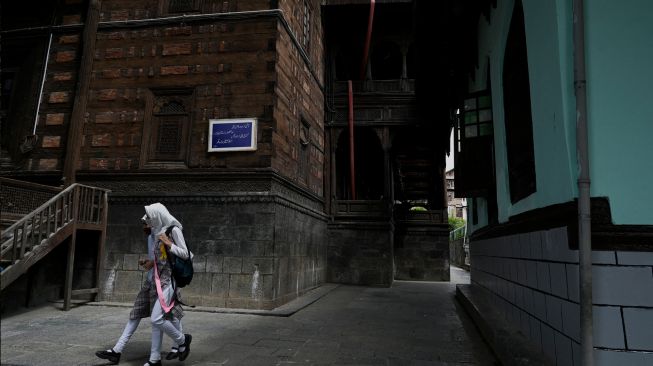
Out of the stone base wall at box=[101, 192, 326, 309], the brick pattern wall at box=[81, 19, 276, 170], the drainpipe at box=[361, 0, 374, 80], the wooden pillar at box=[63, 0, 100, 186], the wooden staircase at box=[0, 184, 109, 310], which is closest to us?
the wooden staircase at box=[0, 184, 109, 310]

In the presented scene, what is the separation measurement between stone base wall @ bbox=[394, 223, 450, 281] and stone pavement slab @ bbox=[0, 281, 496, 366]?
7.74m

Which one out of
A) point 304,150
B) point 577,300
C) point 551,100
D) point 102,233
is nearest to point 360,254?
point 304,150

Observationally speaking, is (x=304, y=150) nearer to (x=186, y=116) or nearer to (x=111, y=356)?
(x=186, y=116)

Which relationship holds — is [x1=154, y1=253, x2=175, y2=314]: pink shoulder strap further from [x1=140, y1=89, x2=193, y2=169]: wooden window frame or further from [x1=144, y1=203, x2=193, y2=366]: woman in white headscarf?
[x1=140, y1=89, x2=193, y2=169]: wooden window frame

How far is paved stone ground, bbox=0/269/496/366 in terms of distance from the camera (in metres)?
4.66

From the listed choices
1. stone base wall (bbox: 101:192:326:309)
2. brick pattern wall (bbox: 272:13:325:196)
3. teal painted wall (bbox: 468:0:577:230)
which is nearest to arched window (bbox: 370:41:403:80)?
brick pattern wall (bbox: 272:13:325:196)

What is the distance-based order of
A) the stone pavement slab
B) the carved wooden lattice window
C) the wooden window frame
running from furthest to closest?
the carved wooden lattice window
the wooden window frame
the stone pavement slab

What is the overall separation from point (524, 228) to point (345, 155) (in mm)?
15600

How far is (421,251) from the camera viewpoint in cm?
1659

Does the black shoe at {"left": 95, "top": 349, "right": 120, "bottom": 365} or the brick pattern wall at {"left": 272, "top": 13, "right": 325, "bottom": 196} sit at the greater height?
the brick pattern wall at {"left": 272, "top": 13, "right": 325, "bottom": 196}

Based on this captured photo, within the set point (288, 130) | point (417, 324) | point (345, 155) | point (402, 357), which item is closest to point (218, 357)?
point (402, 357)

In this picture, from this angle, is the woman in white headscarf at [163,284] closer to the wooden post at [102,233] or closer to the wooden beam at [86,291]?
the wooden beam at [86,291]

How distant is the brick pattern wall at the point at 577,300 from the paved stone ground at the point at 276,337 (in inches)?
49.1

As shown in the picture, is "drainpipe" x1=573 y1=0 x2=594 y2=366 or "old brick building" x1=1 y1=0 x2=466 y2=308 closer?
"drainpipe" x1=573 y1=0 x2=594 y2=366
